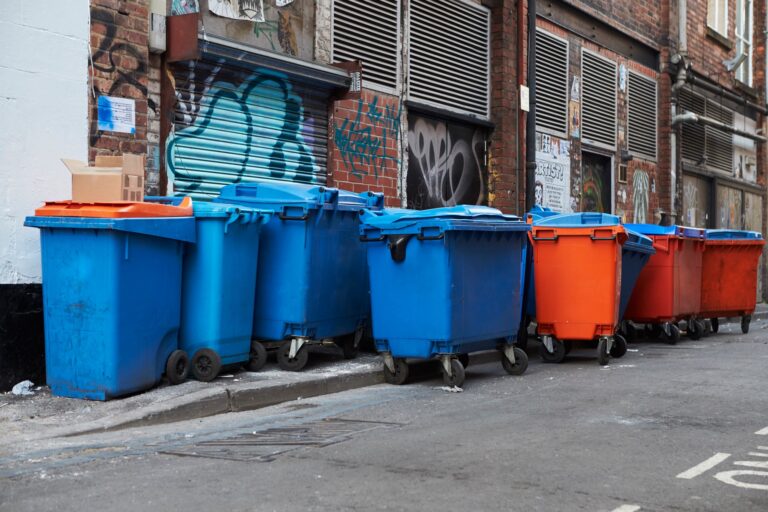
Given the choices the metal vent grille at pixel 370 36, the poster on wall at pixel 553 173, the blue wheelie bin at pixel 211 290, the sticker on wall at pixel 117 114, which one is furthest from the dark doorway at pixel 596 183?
the blue wheelie bin at pixel 211 290

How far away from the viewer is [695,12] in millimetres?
22766

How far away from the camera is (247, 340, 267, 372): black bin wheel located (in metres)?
8.16

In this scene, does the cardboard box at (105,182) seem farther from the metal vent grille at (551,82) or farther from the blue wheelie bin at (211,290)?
the metal vent grille at (551,82)

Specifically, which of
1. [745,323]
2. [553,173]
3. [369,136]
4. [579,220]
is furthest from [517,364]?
[553,173]

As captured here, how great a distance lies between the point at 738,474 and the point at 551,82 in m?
12.9

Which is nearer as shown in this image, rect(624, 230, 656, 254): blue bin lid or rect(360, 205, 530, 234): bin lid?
rect(360, 205, 530, 234): bin lid

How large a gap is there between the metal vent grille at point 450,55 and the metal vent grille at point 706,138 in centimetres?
884

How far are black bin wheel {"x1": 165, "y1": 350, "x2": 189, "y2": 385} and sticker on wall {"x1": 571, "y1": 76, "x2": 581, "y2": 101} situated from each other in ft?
39.4

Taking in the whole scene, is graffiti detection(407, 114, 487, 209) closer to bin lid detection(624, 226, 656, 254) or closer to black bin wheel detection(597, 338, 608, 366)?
bin lid detection(624, 226, 656, 254)

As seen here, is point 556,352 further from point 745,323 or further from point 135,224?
point 745,323

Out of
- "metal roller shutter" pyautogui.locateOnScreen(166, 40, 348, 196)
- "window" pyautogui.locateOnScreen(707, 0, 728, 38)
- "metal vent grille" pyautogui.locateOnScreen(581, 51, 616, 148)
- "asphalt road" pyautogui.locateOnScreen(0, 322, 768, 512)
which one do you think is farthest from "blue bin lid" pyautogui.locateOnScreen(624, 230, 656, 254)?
"window" pyautogui.locateOnScreen(707, 0, 728, 38)

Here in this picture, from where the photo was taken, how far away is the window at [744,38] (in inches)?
1013

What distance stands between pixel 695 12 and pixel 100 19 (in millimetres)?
17819

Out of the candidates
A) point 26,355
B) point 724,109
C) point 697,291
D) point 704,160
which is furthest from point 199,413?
point 724,109
